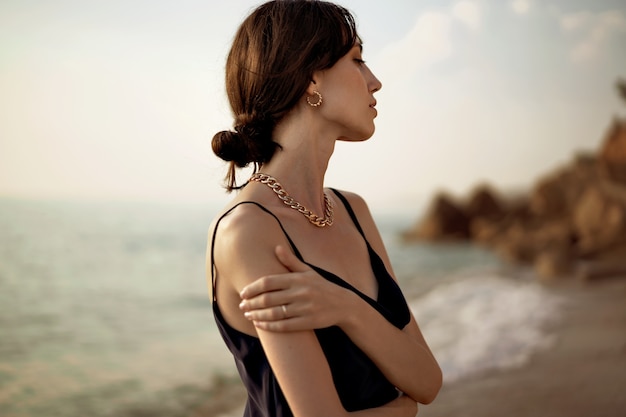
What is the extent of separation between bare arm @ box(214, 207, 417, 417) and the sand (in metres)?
2.51

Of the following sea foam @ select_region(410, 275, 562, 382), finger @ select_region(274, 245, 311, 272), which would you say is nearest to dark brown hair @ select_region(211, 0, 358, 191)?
finger @ select_region(274, 245, 311, 272)

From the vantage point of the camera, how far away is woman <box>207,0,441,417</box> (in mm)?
1328

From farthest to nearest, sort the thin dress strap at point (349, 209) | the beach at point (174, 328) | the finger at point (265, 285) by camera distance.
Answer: the beach at point (174, 328), the thin dress strap at point (349, 209), the finger at point (265, 285)

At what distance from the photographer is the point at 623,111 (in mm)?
11000

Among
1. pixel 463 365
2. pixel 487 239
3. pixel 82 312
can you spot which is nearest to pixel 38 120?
pixel 82 312

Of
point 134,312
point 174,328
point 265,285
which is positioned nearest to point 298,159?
point 265,285

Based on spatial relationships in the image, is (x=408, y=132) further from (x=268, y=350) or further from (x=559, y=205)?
(x=268, y=350)

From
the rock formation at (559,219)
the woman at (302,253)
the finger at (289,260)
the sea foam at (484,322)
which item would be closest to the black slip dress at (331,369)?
the woman at (302,253)

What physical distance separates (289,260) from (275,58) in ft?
1.50

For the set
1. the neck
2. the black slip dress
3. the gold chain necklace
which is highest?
the neck

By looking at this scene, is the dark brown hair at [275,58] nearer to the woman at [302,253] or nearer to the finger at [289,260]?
the woman at [302,253]

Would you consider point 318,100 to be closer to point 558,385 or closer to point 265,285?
point 265,285

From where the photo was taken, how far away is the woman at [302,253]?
1328 mm

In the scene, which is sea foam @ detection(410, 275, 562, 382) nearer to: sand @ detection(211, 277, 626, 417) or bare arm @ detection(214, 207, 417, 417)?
sand @ detection(211, 277, 626, 417)
